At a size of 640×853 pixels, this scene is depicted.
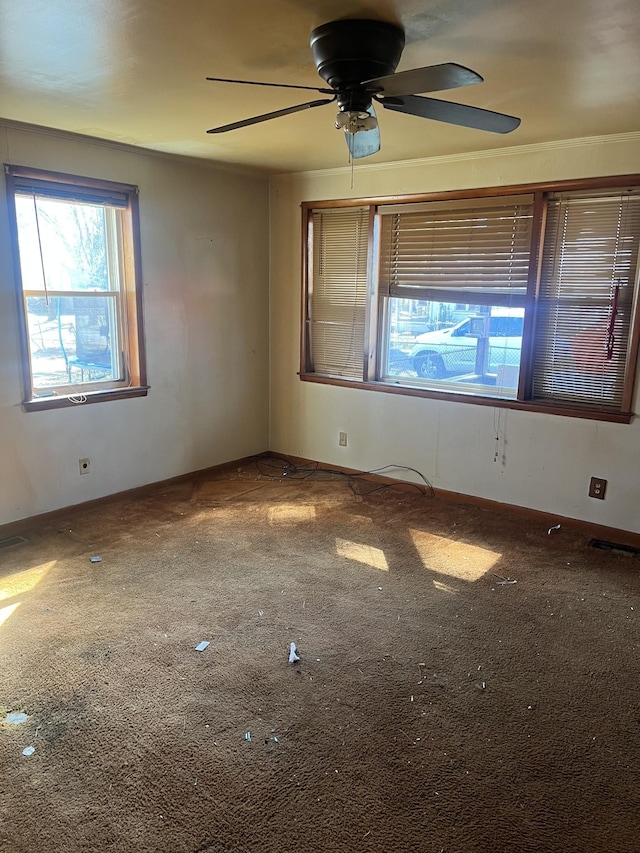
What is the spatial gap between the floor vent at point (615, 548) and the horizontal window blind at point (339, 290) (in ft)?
6.95

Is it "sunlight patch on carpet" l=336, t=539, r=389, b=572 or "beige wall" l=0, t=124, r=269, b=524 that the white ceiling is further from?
"sunlight patch on carpet" l=336, t=539, r=389, b=572

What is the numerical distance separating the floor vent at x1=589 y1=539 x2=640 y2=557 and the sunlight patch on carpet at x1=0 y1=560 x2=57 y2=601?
3.14 m

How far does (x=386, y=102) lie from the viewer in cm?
216

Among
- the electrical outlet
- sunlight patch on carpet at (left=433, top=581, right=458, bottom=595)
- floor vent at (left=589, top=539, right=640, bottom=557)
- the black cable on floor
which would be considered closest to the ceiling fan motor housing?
sunlight patch on carpet at (left=433, top=581, right=458, bottom=595)

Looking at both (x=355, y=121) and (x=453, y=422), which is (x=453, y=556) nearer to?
(x=453, y=422)

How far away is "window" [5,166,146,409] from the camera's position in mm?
3592

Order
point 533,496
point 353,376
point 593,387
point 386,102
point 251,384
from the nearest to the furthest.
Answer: point 386,102 < point 593,387 < point 533,496 < point 353,376 < point 251,384

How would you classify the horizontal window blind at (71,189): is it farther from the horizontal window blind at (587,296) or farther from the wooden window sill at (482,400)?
the horizontal window blind at (587,296)

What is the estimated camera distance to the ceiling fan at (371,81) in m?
1.96

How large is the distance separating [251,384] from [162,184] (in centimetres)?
173

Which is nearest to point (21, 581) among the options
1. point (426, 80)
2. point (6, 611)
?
point (6, 611)

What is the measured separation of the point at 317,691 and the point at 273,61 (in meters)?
2.40

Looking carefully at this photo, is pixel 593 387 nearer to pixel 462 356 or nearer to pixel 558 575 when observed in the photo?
pixel 462 356

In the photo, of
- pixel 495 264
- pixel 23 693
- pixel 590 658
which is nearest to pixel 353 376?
pixel 495 264
